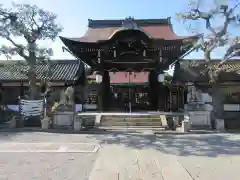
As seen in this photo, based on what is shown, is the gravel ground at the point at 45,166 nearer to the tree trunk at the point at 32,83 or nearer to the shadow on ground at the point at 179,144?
the shadow on ground at the point at 179,144

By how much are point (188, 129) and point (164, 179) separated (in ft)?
26.4

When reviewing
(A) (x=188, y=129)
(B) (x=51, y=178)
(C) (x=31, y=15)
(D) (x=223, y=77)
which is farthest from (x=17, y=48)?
(D) (x=223, y=77)

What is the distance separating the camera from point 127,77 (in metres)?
20.2

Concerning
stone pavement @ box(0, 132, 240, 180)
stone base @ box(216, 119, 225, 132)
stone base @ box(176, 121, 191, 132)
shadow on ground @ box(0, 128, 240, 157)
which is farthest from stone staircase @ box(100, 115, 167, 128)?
stone pavement @ box(0, 132, 240, 180)

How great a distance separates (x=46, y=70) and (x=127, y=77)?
20.3ft

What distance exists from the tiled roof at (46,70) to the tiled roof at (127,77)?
9.95 ft

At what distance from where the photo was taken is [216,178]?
217 inches

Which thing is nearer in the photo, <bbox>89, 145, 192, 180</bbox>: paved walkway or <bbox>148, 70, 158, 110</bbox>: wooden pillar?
<bbox>89, 145, 192, 180</bbox>: paved walkway

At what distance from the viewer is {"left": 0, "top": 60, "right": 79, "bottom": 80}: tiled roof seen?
19.7 meters

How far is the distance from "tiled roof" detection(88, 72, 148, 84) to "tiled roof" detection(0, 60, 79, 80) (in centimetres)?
303

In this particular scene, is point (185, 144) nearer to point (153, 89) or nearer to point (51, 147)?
point (51, 147)

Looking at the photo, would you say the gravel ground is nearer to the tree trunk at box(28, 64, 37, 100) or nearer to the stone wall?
the stone wall

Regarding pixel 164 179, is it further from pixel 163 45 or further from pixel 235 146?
pixel 163 45

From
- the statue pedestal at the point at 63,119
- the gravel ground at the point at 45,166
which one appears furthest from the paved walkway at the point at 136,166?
the statue pedestal at the point at 63,119
